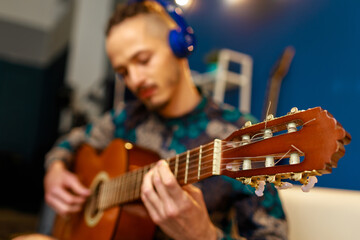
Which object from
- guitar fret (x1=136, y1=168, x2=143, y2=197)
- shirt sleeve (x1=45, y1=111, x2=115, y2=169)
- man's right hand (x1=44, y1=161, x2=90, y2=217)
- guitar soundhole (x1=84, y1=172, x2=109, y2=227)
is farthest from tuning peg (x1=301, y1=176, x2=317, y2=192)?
shirt sleeve (x1=45, y1=111, x2=115, y2=169)

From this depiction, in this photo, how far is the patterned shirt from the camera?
0.92 m

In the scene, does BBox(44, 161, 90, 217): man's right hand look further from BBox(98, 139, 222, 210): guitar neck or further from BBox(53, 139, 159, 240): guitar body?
BBox(98, 139, 222, 210): guitar neck

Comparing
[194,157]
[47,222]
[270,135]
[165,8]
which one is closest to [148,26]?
[165,8]

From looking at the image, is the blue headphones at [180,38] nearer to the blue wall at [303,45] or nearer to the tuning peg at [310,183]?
the blue wall at [303,45]

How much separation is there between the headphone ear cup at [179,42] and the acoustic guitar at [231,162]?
14.9 inches

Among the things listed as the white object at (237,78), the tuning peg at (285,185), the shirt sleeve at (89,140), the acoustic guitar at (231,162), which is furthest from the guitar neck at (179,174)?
the white object at (237,78)

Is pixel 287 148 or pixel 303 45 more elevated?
pixel 303 45

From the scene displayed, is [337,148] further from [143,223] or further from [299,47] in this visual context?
[299,47]

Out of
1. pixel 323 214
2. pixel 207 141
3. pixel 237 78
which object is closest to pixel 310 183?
pixel 323 214

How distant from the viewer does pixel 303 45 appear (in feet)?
6.70

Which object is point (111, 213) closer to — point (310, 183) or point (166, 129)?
point (166, 129)

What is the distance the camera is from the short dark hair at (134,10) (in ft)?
4.17

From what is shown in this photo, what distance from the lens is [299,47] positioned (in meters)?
2.07

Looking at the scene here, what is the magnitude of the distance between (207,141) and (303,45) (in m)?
1.25
